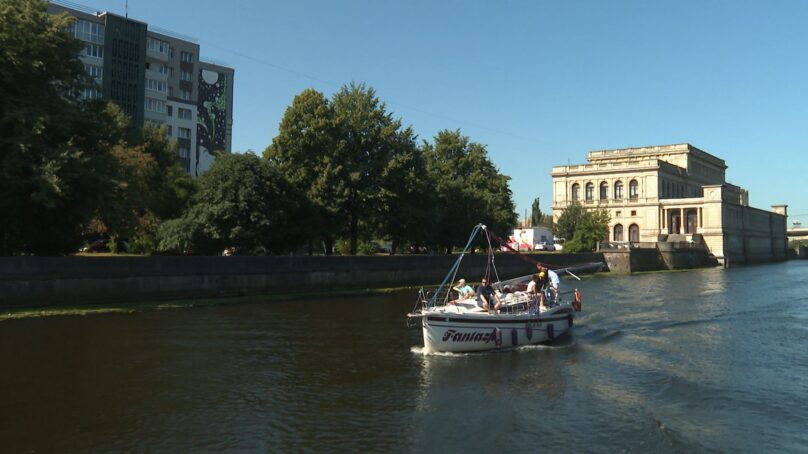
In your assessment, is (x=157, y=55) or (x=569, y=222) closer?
(x=157, y=55)

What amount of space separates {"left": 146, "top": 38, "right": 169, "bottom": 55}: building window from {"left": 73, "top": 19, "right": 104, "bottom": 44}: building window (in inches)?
309

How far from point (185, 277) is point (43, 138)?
1083 centimetres

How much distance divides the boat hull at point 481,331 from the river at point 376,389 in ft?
1.81

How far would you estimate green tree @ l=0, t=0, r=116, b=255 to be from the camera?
30125 mm

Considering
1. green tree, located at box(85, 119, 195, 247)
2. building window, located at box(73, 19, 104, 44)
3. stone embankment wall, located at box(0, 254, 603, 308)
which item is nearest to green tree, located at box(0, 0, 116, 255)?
green tree, located at box(85, 119, 195, 247)

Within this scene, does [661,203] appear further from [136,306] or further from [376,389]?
[376,389]

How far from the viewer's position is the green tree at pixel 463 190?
63.3 m

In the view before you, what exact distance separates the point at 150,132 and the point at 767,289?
6290 cm

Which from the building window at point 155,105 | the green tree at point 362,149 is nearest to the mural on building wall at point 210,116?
the building window at point 155,105

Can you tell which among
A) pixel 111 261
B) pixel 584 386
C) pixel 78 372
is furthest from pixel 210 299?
pixel 584 386

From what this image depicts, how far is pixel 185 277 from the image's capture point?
121ft

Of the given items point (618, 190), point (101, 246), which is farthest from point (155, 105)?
point (618, 190)

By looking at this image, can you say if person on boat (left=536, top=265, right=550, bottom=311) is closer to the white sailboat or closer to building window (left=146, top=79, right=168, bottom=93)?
the white sailboat

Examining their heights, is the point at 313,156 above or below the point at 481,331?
above
